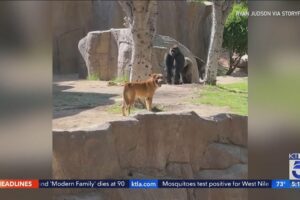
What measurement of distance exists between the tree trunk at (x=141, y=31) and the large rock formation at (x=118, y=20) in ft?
24.4

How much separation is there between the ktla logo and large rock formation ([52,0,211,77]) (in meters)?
9.68

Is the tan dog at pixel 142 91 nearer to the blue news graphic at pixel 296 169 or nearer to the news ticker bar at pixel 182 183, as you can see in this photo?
the news ticker bar at pixel 182 183

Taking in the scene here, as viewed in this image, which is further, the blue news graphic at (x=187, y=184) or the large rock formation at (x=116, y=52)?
the large rock formation at (x=116, y=52)

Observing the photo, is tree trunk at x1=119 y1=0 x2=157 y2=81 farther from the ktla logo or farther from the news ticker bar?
the ktla logo

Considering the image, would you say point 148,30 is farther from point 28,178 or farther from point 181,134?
point 28,178

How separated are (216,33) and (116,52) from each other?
2666 millimetres

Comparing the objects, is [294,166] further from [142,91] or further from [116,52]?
[116,52]

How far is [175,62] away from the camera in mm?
9570

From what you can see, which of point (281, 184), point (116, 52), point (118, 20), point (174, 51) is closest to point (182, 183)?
point (281, 184)

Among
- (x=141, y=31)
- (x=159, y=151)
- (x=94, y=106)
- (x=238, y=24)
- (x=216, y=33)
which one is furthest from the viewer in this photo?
(x=216, y=33)

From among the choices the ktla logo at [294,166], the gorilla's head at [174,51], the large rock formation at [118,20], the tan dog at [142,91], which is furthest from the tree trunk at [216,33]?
the large rock formation at [118,20]

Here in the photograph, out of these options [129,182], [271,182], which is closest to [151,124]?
[129,182]

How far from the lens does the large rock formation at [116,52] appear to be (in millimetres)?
9195

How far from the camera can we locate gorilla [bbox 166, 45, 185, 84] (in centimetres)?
935
